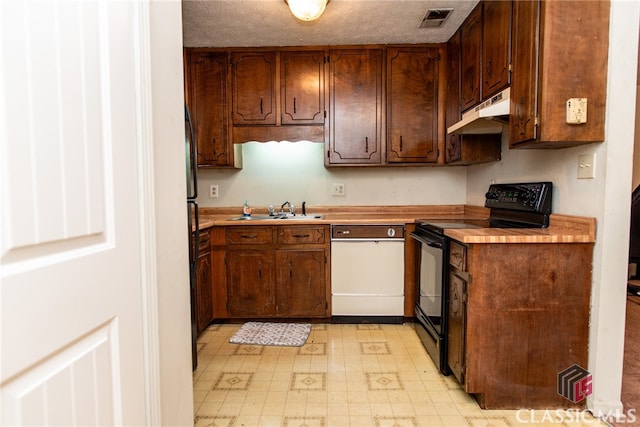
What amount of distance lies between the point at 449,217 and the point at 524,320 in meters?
1.54

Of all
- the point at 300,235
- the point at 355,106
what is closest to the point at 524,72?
the point at 355,106

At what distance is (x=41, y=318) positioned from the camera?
651mm

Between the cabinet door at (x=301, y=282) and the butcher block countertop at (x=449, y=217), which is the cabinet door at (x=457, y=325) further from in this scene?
the cabinet door at (x=301, y=282)

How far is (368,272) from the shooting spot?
2803 millimetres

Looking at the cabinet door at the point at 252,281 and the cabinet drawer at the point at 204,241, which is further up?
the cabinet drawer at the point at 204,241

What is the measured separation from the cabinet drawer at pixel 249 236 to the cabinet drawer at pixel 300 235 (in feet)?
0.32

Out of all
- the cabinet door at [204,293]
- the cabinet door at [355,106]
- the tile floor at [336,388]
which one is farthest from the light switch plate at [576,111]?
the cabinet door at [204,293]

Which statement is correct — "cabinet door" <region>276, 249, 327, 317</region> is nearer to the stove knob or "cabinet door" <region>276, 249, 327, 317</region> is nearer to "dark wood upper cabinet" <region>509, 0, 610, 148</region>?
the stove knob

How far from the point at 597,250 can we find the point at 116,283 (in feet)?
6.34

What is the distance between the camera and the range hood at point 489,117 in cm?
190

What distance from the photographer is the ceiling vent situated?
93.9 inches

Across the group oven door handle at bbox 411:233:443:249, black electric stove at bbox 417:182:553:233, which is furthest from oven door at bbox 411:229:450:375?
black electric stove at bbox 417:182:553:233

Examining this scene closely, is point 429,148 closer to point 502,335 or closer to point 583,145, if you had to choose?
point 583,145

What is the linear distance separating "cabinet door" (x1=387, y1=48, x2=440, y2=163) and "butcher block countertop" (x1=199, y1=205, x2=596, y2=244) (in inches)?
20.2
